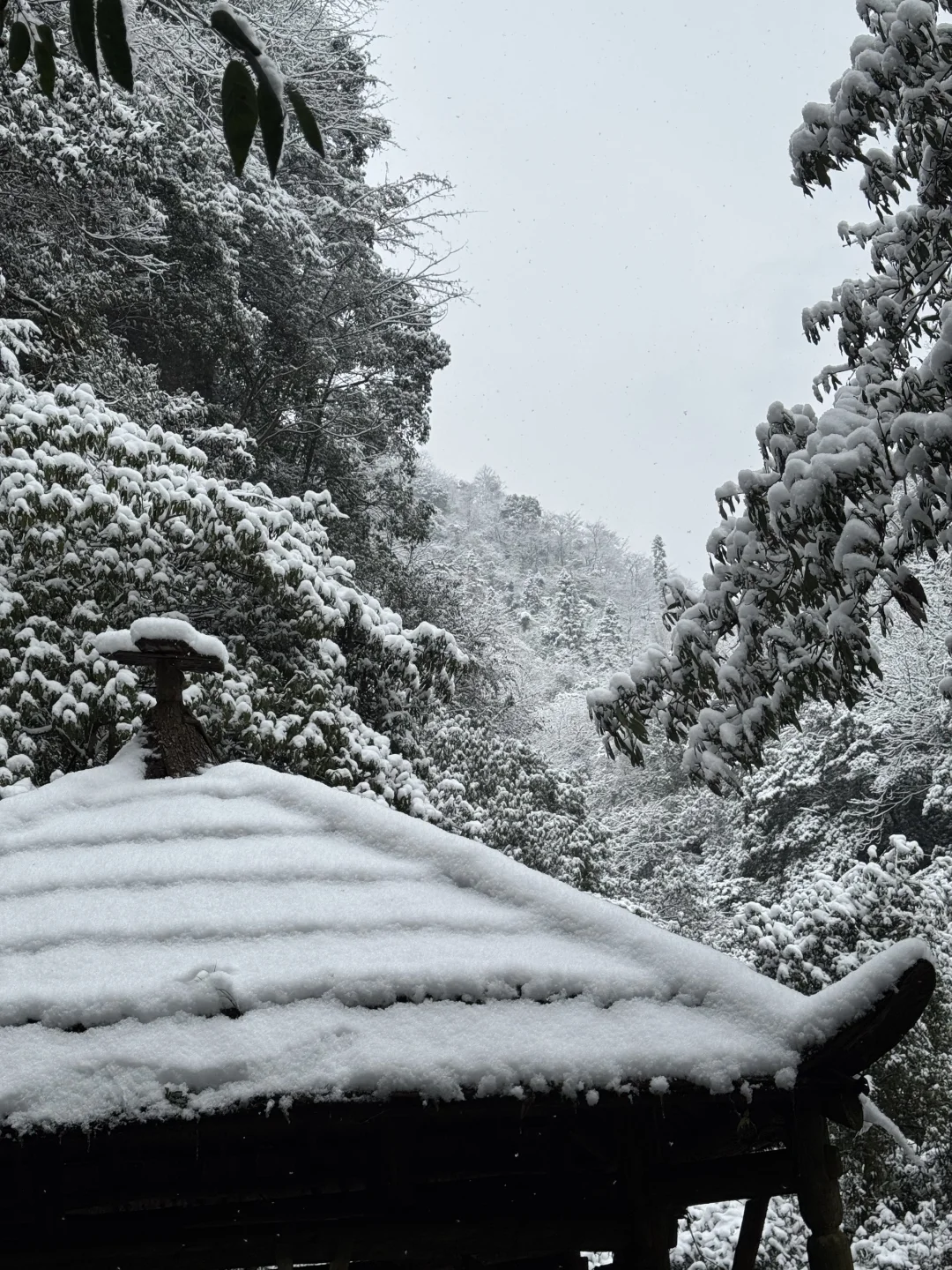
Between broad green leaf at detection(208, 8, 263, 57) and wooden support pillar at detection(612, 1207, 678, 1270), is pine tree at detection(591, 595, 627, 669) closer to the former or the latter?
wooden support pillar at detection(612, 1207, 678, 1270)

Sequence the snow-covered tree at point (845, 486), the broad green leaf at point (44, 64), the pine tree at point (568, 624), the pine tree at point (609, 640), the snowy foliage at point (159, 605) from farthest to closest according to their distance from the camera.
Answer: the pine tree at point (568, 624)
the pine tree at point (609, 640)
the snowy foliage at point (159, 605)
the snow-covered tree at point (845, 486)
the broad green leaf at point (44, 64)

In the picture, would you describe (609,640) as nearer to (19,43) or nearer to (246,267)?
(246,267)

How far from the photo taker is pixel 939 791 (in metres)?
18.2

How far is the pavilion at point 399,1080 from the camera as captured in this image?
84.6 inches

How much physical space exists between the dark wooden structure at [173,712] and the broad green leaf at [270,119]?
294cm

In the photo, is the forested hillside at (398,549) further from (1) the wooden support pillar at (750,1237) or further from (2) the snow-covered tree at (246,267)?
(1) the wooden support pillar at (750,1237)

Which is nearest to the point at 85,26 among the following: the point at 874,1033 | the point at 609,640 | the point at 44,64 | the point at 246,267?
the point at 44,64

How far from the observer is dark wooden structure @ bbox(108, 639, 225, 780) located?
153 inches

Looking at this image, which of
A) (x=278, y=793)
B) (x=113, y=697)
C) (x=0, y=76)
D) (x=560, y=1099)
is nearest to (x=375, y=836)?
(x=278, y=793)

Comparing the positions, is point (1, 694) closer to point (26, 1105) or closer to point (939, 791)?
point (26, 1105)

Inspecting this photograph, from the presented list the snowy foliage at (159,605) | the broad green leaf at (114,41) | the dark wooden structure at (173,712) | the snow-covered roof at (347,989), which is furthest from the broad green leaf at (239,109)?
the snowy foliage at (159,605)

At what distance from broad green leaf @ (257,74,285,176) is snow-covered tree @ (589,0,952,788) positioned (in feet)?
7.95

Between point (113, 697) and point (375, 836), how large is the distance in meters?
4.11

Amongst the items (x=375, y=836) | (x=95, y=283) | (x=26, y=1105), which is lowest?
(x=26, y=1105)
